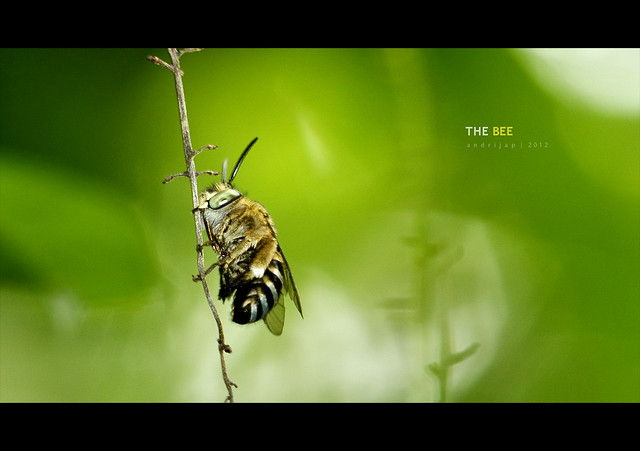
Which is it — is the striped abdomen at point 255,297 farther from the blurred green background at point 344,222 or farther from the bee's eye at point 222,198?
the blurred green background at point 344,222

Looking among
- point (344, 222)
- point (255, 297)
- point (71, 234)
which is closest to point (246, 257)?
point (255, 297)

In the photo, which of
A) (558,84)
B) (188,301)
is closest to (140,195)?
(188,301)

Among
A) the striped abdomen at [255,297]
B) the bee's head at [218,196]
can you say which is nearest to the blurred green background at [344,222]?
the bee's head at [218,196]

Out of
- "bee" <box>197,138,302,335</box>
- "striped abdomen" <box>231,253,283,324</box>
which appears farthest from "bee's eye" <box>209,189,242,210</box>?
"striped abdomen" <box>231,253,283,324</box>

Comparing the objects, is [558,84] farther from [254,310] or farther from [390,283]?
[254,310]

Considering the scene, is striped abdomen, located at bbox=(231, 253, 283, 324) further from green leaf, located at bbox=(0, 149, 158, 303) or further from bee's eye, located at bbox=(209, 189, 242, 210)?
green leaf, located at bbox=(0, 149, 158, 303)

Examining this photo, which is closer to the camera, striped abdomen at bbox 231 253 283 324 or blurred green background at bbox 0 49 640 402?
striped abdomen at bbox 231 253 283 324
